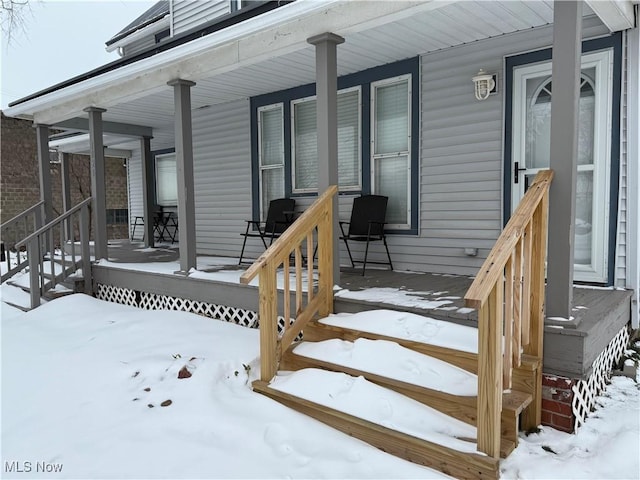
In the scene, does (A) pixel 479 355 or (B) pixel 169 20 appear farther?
(B) pixel 169 20

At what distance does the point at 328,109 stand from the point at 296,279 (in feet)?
4.56

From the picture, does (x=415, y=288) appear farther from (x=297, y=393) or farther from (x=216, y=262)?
(x=216, y=262)

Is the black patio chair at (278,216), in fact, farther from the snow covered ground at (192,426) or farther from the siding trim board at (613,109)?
the siding trim board at (613,109)

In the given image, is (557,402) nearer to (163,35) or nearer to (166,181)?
(166,181)

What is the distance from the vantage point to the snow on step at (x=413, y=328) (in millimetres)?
2709

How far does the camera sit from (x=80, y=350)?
388 cm

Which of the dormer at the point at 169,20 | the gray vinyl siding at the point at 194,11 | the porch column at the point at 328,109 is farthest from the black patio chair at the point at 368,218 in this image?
the gray vinyl siding at the point at 194,11

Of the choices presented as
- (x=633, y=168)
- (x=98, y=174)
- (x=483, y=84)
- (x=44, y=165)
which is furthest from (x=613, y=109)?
(x=44, y=165)

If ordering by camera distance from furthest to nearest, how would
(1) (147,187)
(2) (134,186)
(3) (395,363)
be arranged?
(2) (134,186) < (1) (147,187) < (3) (395,363)

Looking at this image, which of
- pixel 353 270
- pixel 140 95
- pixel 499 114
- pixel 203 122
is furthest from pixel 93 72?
pixel 499 114

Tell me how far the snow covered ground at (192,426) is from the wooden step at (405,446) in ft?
0.14

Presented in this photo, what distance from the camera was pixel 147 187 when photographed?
332 inches

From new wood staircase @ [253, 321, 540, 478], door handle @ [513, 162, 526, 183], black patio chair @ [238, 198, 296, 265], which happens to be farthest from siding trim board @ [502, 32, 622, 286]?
black patio chair @ [238, 198, 296, 265]

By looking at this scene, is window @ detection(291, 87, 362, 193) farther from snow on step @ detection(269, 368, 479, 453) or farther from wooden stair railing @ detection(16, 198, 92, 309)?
snow on step @ detection(269, 368, 479, 453)
